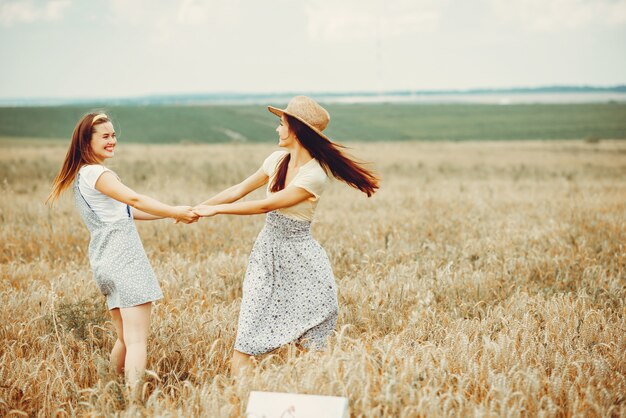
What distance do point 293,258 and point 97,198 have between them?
51.7 inches

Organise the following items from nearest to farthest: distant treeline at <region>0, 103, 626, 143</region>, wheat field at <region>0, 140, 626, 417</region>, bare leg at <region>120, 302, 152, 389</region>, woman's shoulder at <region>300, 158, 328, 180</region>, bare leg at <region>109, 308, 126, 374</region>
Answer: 1. wheat field at <region>0, 140, 626, 417</region>
2. bare leg at <region>120, 302, 152, 389</region>
3. bare leg at <region>109, 308, 126, 374</region>
4. woman's shoulder at <region>300, 158, 328, 180</region>
5. distant treeline at <region>0, 103, 626, 143</region>

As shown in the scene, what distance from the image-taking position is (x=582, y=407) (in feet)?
10.8

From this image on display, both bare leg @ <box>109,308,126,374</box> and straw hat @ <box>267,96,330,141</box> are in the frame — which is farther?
straw hat @ <box>267,96,330,141</box>

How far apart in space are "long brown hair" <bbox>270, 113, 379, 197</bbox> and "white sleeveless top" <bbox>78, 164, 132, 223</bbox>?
41.1 inches

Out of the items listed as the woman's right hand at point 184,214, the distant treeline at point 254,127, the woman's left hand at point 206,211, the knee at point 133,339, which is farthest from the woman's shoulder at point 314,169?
the distant treeline at point 254,127

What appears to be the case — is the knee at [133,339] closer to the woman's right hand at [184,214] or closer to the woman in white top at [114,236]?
the woman in white top at [114,236]

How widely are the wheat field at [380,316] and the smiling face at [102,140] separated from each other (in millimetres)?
1122

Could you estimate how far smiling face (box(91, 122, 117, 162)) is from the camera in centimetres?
389

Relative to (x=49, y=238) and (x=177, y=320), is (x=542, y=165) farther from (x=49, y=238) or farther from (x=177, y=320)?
(x=177, y=320)

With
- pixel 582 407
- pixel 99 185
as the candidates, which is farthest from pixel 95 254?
pixel 582 407

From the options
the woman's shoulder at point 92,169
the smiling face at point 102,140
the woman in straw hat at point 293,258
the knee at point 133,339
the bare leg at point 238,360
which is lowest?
the bare leg at point 238,360

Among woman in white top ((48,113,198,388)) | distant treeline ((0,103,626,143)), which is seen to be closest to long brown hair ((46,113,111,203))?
woman in white top ((48,113,198,388))

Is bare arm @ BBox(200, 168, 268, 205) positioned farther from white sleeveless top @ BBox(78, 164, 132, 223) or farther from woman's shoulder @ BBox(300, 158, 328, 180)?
white sleeveless top @ BBox(78, 164, 132, 223)

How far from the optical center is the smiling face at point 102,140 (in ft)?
12.8
